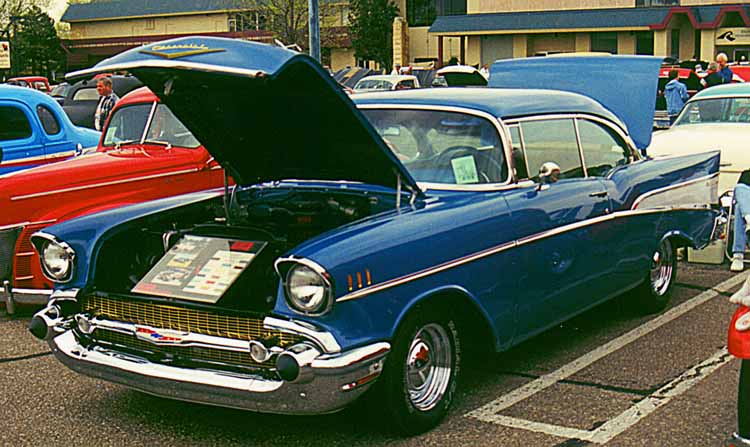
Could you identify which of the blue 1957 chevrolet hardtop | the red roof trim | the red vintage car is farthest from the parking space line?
the red roof trim

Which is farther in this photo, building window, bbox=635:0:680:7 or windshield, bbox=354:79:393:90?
building window, bbox=635:0:680:7

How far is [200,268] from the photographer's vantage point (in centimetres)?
482

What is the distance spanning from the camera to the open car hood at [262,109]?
14.6ft

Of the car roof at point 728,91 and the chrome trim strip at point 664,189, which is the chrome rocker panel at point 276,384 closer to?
the chrome trim strip at point 664,189

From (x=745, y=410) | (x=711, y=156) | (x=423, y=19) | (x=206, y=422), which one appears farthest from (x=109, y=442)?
(x=423, y=19)

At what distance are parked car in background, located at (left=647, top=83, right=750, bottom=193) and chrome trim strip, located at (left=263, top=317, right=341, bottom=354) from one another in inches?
253

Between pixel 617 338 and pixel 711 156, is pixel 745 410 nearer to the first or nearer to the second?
pixel 617 338

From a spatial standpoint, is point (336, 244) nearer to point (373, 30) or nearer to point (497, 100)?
point (497, 100)

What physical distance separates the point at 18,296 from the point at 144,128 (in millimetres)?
2208

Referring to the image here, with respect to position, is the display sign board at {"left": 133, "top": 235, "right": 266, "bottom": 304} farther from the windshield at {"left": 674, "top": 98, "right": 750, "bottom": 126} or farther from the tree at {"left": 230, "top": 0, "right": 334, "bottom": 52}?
the tree at {"left": 230, "top": 0, "right": 334, "bottom": 52}

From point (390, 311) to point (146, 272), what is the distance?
1415 millimetres

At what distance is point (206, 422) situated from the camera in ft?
16.3

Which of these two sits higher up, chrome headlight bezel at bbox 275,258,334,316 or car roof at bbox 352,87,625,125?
car roof at bbox 352,87,625,125

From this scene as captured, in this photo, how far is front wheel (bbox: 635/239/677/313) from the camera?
6.84m
